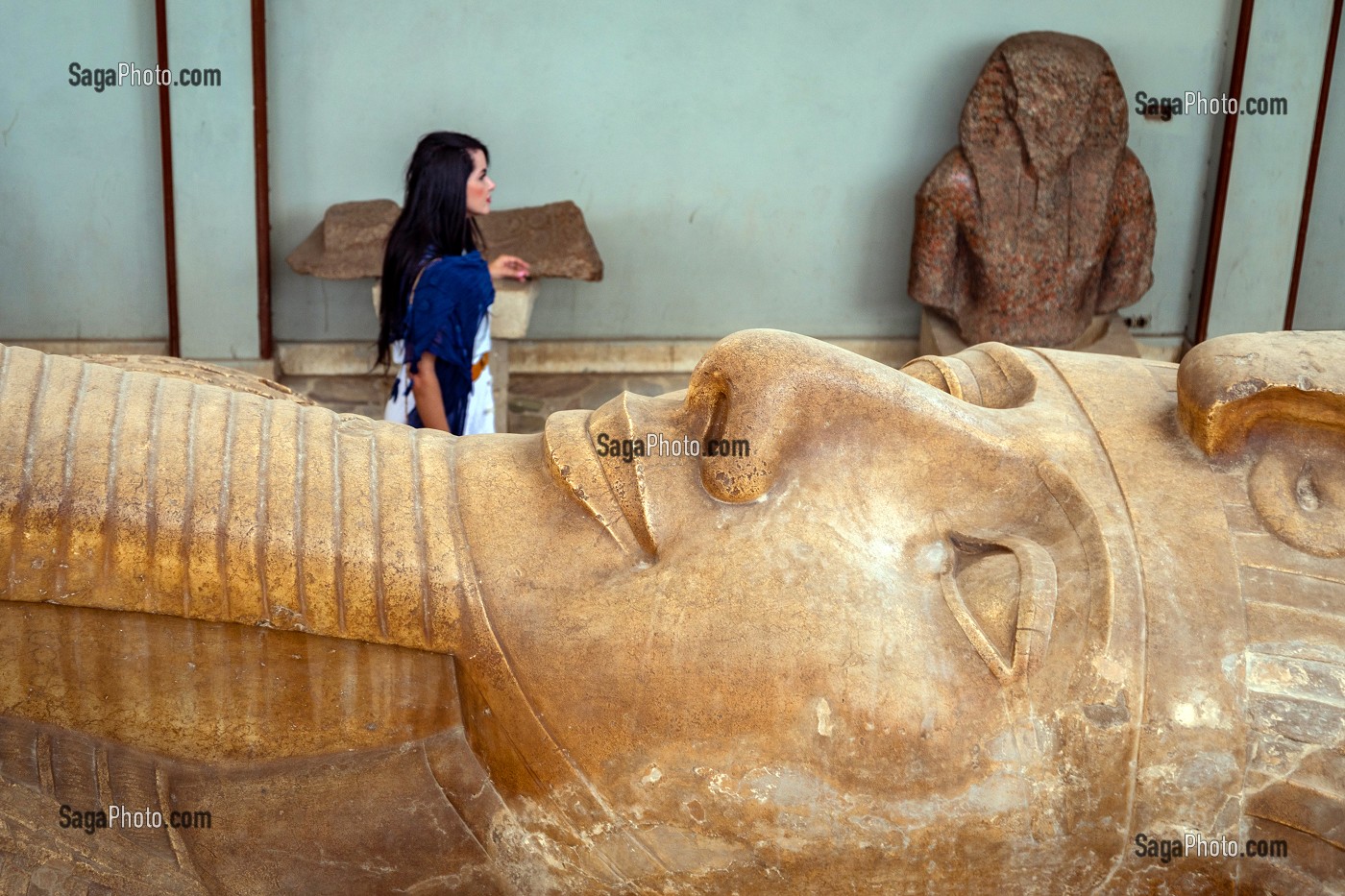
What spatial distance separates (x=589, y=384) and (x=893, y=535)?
4.35 m

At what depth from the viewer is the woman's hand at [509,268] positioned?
203 inches

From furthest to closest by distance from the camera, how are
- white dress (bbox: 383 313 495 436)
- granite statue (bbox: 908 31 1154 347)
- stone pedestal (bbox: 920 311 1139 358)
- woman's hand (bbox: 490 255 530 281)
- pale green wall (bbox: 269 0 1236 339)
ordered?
stone pedestal (bbox: 920 311 1139 358) < pale green wall (bbox: 269 0 1236 339) < granite statue (bbox: 908 31 1154 347) < woman's hand (bbox: 490 255 530 281) < white dress (bbox: 383 313 495 436)

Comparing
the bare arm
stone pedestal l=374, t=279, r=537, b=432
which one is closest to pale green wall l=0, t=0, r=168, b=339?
stone pedestal l=374, t=279, r=537, b=432

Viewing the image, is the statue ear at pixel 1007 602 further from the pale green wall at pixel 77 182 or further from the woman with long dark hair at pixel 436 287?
the pale green wall at pixel 77 182

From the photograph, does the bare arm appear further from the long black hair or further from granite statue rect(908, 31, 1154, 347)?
granite statue rect(908, 31, 1154, 347)

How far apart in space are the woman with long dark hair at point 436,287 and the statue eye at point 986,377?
7.09ft

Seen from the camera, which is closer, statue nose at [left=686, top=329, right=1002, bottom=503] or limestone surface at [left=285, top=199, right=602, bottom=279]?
statue nose at [left=686, top=329, right=1002, bottom=503]

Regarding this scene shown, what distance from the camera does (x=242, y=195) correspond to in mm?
5730

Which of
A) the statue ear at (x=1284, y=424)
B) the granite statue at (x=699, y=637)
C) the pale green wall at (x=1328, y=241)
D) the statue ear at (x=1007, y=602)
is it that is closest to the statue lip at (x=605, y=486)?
the granite statue at (x=699, y=637)

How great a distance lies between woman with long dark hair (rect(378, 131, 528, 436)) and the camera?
4.27 metres

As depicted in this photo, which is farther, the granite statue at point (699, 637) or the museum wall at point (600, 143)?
the museum wall at point (600, 143)

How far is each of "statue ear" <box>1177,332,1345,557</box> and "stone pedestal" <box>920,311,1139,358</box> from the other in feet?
12.9

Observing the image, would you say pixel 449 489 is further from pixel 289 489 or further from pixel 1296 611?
pixel 1296 611

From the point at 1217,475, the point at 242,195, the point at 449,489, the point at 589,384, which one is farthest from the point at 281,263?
the point at 1217,475
